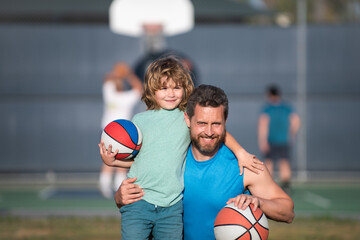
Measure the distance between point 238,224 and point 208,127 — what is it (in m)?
0.73

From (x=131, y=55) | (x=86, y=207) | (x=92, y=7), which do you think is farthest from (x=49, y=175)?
(x=86, y=207)

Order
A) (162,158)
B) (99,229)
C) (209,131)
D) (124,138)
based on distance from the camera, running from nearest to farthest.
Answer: (209,131), (124,138), (162,158), (99,229)

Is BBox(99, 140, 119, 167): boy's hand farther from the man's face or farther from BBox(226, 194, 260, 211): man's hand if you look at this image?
BBox(226, 194, 260, 211): man's hand

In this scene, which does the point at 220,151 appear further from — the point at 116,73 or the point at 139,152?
the point at 116,73

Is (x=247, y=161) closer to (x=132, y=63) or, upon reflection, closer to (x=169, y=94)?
(x=169, y=94)

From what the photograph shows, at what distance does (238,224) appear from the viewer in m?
4.30

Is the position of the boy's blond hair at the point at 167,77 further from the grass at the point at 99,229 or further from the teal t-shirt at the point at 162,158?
the grass at the point at 99,229

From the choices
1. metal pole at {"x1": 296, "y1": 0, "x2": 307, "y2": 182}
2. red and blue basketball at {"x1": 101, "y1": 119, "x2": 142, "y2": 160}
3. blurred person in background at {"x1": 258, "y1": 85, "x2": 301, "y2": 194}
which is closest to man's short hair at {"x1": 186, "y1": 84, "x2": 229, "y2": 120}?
red and blue basketball at {"x1": 101, "y1": 119, "x2": 142, "y2": 160}

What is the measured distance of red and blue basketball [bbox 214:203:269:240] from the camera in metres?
4.30

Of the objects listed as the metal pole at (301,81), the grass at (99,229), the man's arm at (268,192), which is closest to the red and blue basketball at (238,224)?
the man's arm at (268,192)

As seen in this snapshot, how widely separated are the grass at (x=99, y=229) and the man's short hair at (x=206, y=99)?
4605 millimetres

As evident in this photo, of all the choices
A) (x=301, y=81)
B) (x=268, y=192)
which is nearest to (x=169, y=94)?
(x=268, y=192)

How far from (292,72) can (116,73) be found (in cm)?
817

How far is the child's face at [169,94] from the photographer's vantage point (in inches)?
193
